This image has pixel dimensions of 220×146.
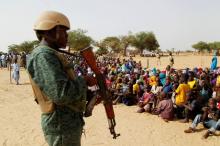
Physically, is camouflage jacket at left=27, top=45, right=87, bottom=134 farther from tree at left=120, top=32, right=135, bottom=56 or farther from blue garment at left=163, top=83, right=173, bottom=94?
tree at left=120, top=32, right=135, bottom=56

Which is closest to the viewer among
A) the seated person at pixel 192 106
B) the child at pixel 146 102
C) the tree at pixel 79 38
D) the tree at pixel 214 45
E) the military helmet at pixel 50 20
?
the military helmet at pixel 50 20

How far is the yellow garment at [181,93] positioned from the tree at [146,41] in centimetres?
6074

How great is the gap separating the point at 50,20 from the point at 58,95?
20.8 inches

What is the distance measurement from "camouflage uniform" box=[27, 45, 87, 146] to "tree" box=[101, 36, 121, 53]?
67.1 metres

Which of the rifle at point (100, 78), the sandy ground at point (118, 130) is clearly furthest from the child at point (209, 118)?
the rifle at point (100, 78)

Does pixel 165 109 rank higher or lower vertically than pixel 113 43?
lower

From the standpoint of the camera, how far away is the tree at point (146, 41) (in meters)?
69.9

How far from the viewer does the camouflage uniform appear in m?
2.38

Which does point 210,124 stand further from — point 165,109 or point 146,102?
point 146,102

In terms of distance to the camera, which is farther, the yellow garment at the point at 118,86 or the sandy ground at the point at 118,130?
the yellow garment at the point at 118,86

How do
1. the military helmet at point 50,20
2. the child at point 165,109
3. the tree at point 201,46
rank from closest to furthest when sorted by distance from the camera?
the military helmet at point 50,20 < the child at point 165,109 < the tree at point 201,46

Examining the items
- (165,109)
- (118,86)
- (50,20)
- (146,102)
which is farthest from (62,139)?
(118,86)

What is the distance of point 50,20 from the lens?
251 centimetres

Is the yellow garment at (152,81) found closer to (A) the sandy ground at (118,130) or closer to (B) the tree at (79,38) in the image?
(A) the sandy ground at (118,130)
